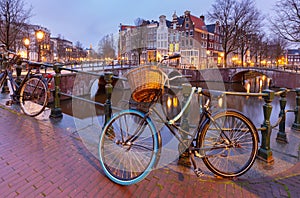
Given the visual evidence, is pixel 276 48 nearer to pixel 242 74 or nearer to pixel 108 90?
pixel 242 74

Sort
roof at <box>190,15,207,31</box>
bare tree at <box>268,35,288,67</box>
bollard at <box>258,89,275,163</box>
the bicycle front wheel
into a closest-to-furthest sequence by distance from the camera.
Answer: bollard at <box>258,89,275,163</box> → the bicycle front wheel → bare tree at <box>268,35,288,67</box> → roof at <box>190,15,207,31</box>

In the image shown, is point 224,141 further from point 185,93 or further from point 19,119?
point 19,119

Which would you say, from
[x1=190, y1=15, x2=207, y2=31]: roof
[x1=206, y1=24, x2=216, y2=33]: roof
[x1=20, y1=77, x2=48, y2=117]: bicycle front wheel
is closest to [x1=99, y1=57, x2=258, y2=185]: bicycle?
[x1=20, y1=77, x2=48, y2=117]: bicycle front wheel

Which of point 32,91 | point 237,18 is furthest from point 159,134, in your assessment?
point 237,18

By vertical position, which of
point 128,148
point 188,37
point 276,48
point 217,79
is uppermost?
point 188,37

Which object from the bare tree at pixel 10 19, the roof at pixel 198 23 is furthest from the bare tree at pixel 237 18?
the bare tree at pixel 10 19

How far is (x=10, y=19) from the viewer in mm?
19297

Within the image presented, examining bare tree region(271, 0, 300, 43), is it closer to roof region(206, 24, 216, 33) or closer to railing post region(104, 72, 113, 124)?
railing post region(104, 72, 113, 124)

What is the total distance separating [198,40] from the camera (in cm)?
4481

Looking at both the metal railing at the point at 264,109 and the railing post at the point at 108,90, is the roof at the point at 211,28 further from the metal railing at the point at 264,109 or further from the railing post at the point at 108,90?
the railing post at the point at 108,90

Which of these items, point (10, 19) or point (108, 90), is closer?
point (108, 90)

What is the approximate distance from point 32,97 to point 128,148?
3.17 m

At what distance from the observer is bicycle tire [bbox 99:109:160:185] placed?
2.20 meters

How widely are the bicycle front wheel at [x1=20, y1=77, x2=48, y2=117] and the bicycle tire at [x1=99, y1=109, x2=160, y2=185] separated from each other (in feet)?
7.95
